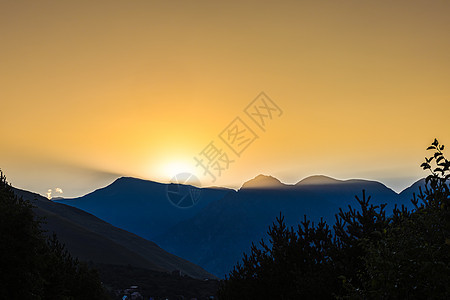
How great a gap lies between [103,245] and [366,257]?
131006mm

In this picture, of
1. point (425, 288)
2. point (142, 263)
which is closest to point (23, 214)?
point (425, 288)

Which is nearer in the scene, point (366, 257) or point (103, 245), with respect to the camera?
point (366, 257)

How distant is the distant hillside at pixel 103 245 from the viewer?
126 m

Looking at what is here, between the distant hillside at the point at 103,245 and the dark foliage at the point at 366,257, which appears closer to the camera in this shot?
the dark foliage at the point at 366,257

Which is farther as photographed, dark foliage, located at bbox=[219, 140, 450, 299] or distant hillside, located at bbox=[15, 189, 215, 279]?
distant hillside, located at bbox=[15, 189, 215, 279]

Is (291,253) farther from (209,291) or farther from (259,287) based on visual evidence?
(209,291)

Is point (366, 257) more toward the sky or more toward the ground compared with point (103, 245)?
more toward the sky

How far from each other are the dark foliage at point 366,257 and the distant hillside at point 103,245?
305ft

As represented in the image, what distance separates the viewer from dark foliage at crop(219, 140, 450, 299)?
26.7ft

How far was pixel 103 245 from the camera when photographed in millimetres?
134375

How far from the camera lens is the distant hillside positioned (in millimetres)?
125875

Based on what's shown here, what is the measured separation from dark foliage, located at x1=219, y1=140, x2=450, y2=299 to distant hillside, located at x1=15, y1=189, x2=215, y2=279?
9303 cm

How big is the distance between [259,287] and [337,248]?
846cm

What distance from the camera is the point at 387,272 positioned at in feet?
27.6
